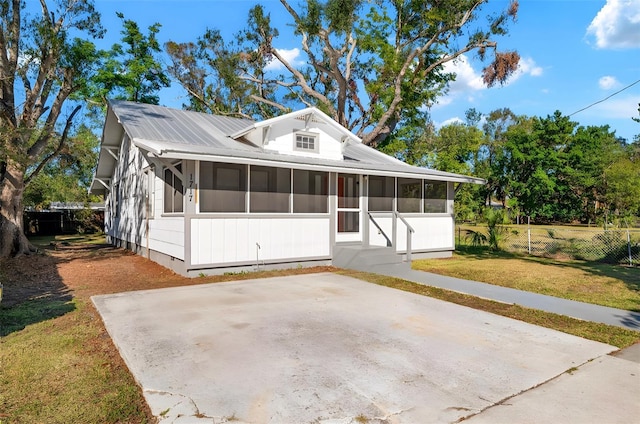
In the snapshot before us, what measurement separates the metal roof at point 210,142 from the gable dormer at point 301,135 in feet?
0.23

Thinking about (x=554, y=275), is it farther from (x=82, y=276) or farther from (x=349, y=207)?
(x=82, y=276)

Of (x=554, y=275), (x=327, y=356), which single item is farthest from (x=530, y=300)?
(x=327, y=356)

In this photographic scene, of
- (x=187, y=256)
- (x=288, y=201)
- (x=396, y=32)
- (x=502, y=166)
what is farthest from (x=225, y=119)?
(x=502, y=166)

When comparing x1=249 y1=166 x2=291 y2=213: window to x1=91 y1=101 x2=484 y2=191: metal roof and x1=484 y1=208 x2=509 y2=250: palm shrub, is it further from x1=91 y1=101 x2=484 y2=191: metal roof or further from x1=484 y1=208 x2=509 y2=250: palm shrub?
x1=484 y1=208 x2=509 y2=250: palm shrub

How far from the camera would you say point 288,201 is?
387 inches

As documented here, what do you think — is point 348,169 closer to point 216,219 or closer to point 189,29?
point 216,219

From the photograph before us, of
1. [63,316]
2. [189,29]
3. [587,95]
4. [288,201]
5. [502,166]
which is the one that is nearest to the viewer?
[63,316]

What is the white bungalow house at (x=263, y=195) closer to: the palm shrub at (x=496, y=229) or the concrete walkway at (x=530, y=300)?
the concrete walkway at (x=530, y=300)

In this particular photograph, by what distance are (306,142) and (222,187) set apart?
3609mm

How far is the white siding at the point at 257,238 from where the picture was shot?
8.50m

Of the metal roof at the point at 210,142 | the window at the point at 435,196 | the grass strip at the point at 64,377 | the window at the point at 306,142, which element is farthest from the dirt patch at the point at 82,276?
the window at the point at 435,196

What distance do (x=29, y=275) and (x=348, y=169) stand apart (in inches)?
317

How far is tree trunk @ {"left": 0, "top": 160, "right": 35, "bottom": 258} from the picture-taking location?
11750mm

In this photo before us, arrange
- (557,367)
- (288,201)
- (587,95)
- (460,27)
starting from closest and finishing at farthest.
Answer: (557,367)
(288,201)
(587,95)
(460,27)
